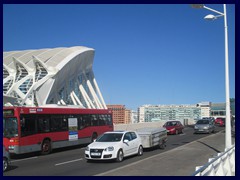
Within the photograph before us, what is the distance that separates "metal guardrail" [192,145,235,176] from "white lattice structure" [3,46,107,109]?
4128 centimetres

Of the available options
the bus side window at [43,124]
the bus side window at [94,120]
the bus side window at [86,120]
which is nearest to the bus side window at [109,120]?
the bus side window at [94,120]

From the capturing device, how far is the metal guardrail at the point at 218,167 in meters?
6.50

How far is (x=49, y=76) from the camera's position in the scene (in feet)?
179

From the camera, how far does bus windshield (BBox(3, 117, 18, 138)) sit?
702 inches

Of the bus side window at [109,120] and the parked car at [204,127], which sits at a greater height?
the bus side window at [109,120]

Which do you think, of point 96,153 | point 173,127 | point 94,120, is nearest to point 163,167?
point 96,153

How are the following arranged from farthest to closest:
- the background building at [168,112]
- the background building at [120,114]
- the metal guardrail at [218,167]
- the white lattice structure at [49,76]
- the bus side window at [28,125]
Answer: the background building at [120,114] → the background building at [168,112] → the white lattice structure at [49,76] → the bus side window at [28,125] → the metal guardrail at [218,167]

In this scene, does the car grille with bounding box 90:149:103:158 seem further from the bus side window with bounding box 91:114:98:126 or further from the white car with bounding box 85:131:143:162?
the bus side window with bounding box 91:114:98:126

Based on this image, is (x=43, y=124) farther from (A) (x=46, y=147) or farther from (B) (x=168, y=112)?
(B) (x=168, y=112)

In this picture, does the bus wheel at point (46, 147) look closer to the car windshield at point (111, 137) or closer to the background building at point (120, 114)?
the car windshield at point (111, 137)

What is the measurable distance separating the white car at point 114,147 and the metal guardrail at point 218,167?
5.64 meters

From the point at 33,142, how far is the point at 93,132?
766cm

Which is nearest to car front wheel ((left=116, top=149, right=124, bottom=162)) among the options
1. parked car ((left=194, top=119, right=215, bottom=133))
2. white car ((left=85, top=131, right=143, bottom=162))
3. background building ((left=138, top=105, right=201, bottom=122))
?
white car ((left=85, top=131, right=143, bottom=162))
